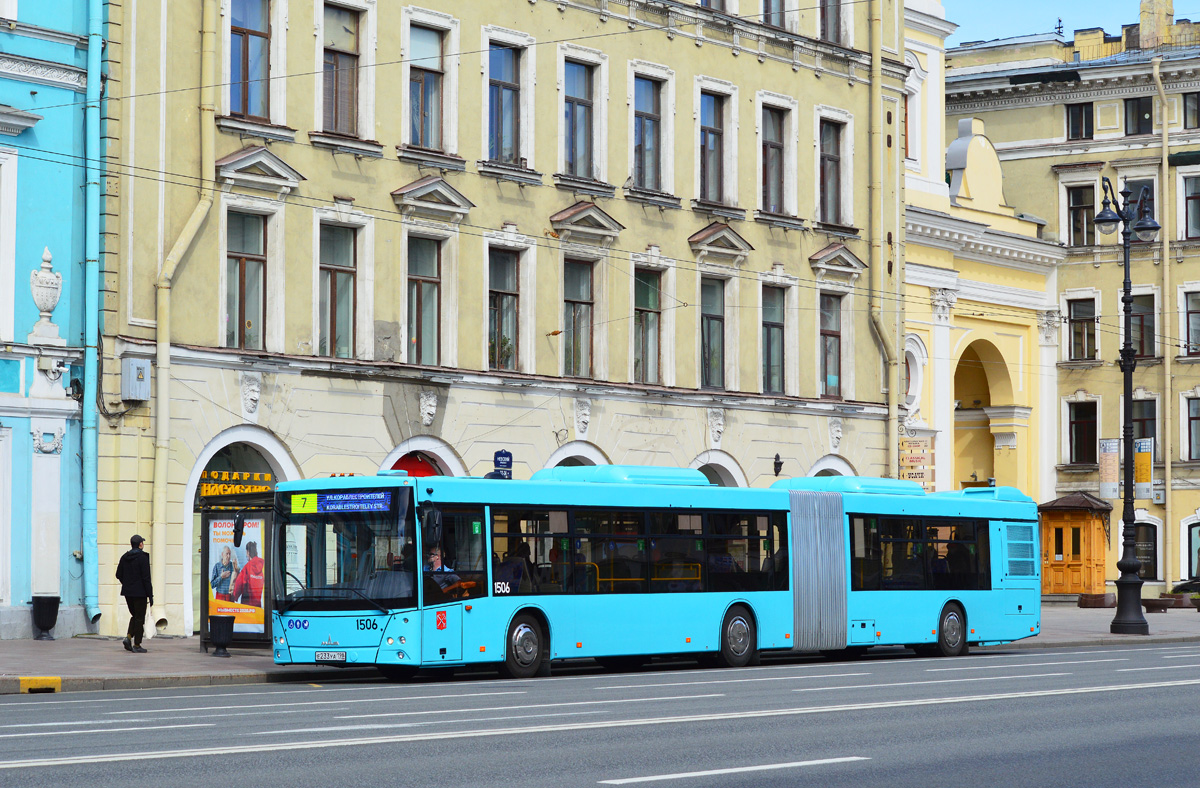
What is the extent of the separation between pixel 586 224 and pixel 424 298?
4083mm

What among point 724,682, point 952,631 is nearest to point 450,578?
A: point 724,682

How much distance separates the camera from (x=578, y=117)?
1390 inches

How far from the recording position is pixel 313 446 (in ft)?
101

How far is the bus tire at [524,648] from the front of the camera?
2295 centimetres

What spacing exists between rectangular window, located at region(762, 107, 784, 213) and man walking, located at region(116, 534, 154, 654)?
18368 mm

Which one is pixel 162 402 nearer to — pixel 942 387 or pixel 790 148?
pixel 790 148

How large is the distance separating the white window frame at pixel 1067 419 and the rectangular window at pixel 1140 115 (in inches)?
338

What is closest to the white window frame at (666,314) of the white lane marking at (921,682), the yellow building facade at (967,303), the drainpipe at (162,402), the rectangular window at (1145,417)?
the yellow building facade at (967,303)

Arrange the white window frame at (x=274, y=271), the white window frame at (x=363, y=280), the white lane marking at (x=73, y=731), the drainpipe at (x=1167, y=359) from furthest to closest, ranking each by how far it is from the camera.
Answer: the drainpipe at (x=1167, y=359), the white window frame at (x=363, y=280), the white window frame at (x=274, y=271), the white lane marking at (x=73, y=731)

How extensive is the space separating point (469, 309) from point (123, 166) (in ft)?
24.2

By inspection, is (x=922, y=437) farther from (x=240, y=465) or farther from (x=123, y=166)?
(x=123, y=166)

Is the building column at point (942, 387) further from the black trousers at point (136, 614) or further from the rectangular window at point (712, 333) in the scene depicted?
the black trousers at point (136, 614)

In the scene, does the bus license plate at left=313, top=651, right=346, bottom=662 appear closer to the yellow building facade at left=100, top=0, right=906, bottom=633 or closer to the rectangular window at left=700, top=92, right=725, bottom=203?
the yellow building facade at left=100, top=0, right=906, bottom=633

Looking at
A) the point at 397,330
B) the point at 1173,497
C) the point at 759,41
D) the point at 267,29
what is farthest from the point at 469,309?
the point at 1173,497
